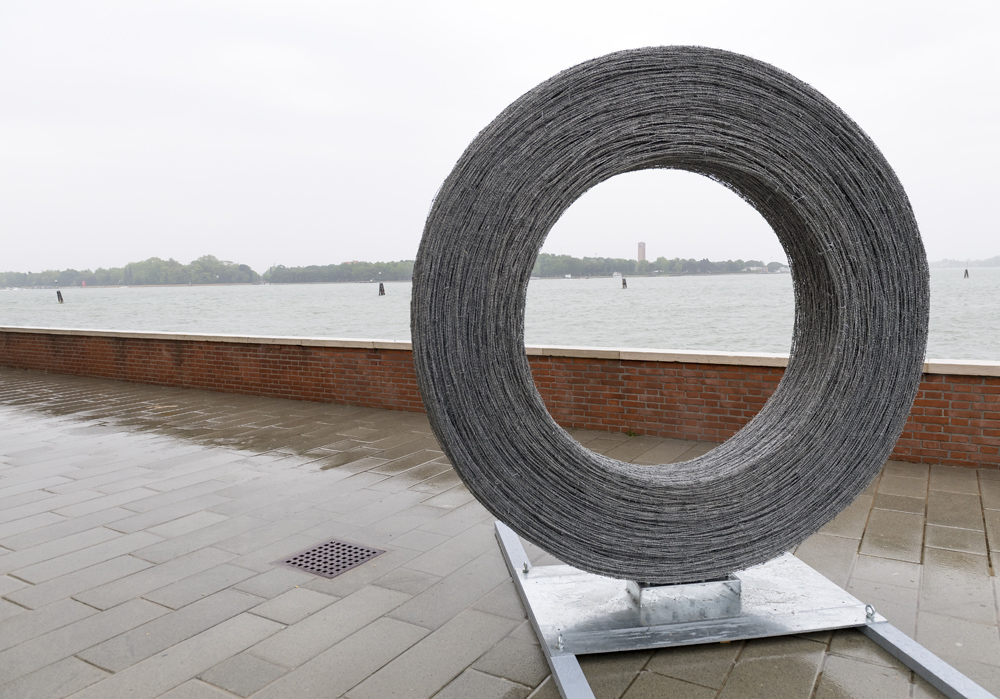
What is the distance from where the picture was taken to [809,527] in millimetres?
2553

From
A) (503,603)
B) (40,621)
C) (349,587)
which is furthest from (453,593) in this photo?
(40,621)

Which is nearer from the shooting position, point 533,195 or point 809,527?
point 533,195

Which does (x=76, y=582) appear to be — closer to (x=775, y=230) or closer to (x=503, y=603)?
(x=503, y=603)

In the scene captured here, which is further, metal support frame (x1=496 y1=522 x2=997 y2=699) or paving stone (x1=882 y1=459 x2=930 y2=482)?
paving stone (x1=882 y1=459 x2=930 y2=482)

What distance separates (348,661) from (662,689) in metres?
1.00

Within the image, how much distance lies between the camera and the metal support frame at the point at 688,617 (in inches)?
88.9

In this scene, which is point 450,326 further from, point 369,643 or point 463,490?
point 463,490

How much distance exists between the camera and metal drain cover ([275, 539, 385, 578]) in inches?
122

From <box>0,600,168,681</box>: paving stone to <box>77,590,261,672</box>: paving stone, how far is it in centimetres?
5

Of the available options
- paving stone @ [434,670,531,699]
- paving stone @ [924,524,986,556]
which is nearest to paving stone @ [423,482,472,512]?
paving stone @ [434,670,531,699]

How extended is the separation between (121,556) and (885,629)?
313 centimetres

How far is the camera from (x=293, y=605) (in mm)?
2752

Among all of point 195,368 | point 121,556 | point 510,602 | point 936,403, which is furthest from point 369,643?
point 195,368

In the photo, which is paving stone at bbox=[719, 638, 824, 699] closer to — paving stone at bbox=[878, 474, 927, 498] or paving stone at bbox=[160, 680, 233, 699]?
paving stone at bbox=[160, 680, 233, 699]
